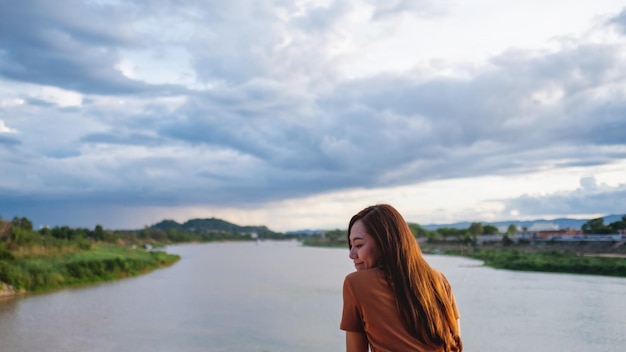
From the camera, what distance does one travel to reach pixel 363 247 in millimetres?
1528

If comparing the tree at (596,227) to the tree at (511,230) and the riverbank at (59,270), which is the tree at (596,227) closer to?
the tree at (511,230)

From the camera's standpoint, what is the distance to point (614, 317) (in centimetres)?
1413

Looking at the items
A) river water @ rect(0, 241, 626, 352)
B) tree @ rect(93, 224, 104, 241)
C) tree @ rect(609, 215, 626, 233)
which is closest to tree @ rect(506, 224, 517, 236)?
tree @ rect(609, 215, 626, 233)

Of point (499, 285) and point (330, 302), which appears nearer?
point (330, 302)

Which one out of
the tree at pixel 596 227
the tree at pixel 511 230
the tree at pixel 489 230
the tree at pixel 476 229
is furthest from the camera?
the tree at pixel 489 230

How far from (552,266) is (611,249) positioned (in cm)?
1139

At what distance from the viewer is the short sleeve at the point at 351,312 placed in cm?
146

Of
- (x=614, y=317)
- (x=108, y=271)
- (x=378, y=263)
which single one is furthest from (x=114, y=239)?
(x=378, y=263)

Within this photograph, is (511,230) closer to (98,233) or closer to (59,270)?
(98,233)

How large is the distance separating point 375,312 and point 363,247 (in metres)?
0.17

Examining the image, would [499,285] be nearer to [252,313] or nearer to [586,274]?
[586,274]

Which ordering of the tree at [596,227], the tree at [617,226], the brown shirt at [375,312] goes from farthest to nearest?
the tree at [596,227] → the tree at [617,226] → the brown shirt at [375,312]

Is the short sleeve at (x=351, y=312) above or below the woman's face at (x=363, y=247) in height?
below

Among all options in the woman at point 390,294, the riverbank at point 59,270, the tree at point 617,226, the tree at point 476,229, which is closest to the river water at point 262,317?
the riverbank at point 59,270
